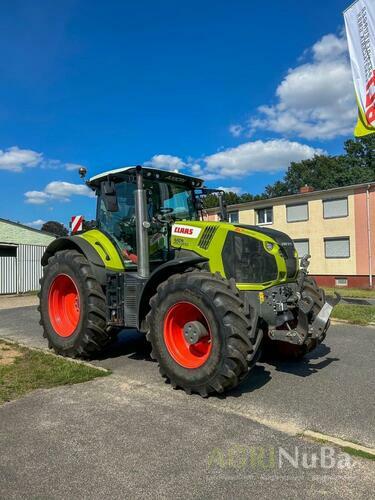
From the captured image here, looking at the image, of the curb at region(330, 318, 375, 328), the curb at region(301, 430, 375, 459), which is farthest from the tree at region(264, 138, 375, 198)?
the curb at region(301, 430, 375, 459)

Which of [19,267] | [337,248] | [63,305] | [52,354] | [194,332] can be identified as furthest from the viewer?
[337,248]

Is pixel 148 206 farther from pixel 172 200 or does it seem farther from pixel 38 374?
pixel 38 374

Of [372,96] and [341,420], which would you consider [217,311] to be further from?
[372,96]

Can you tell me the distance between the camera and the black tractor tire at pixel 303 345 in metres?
6.09

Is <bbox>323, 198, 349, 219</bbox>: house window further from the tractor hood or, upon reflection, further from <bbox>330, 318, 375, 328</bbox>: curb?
the tractor hood

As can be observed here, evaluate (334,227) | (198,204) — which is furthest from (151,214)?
(334,227)

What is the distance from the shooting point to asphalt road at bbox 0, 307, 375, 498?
3.18 m

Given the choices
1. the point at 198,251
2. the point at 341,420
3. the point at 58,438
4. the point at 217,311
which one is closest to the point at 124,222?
the point at 198,251

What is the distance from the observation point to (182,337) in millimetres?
5508

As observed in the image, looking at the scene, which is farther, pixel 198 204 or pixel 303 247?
pixel 303 247

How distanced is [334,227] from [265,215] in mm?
5229

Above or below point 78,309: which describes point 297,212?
above

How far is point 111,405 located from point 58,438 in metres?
0.88

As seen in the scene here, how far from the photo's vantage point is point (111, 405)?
4793mm
